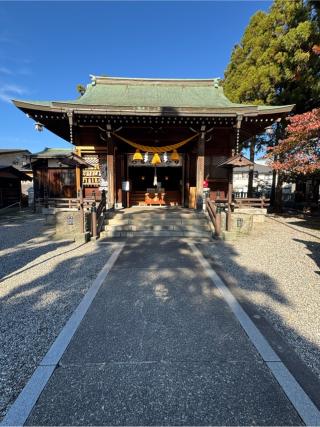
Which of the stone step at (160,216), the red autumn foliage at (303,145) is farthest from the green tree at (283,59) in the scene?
the stone step at (160,216)

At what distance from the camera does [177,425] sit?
1771 mm

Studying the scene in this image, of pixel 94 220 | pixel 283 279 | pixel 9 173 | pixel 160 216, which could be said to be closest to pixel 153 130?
pixel 160 216

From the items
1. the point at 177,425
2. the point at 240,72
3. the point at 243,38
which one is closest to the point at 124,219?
the point at 177,425

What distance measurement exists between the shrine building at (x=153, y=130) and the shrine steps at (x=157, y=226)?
115cm

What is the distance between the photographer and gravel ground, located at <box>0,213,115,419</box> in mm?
2433

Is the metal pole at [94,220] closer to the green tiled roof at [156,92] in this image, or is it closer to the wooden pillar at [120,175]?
the wooden pillar at [120,175]

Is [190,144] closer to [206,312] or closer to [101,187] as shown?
[101,187]

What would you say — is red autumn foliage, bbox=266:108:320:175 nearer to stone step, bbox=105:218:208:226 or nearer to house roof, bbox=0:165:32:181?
stone step, bbox=105:218:208:226

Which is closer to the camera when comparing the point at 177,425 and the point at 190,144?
the point at 177,425

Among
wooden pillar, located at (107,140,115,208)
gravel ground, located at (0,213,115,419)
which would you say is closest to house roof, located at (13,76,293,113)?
wooden pillar, located at (107,140,115,208)

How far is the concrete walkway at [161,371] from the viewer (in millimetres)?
Result: 1865

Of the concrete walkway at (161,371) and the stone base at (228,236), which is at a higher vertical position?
the stone base at (228,236)

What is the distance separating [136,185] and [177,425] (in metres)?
13.5

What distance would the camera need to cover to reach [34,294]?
13.1 feet
